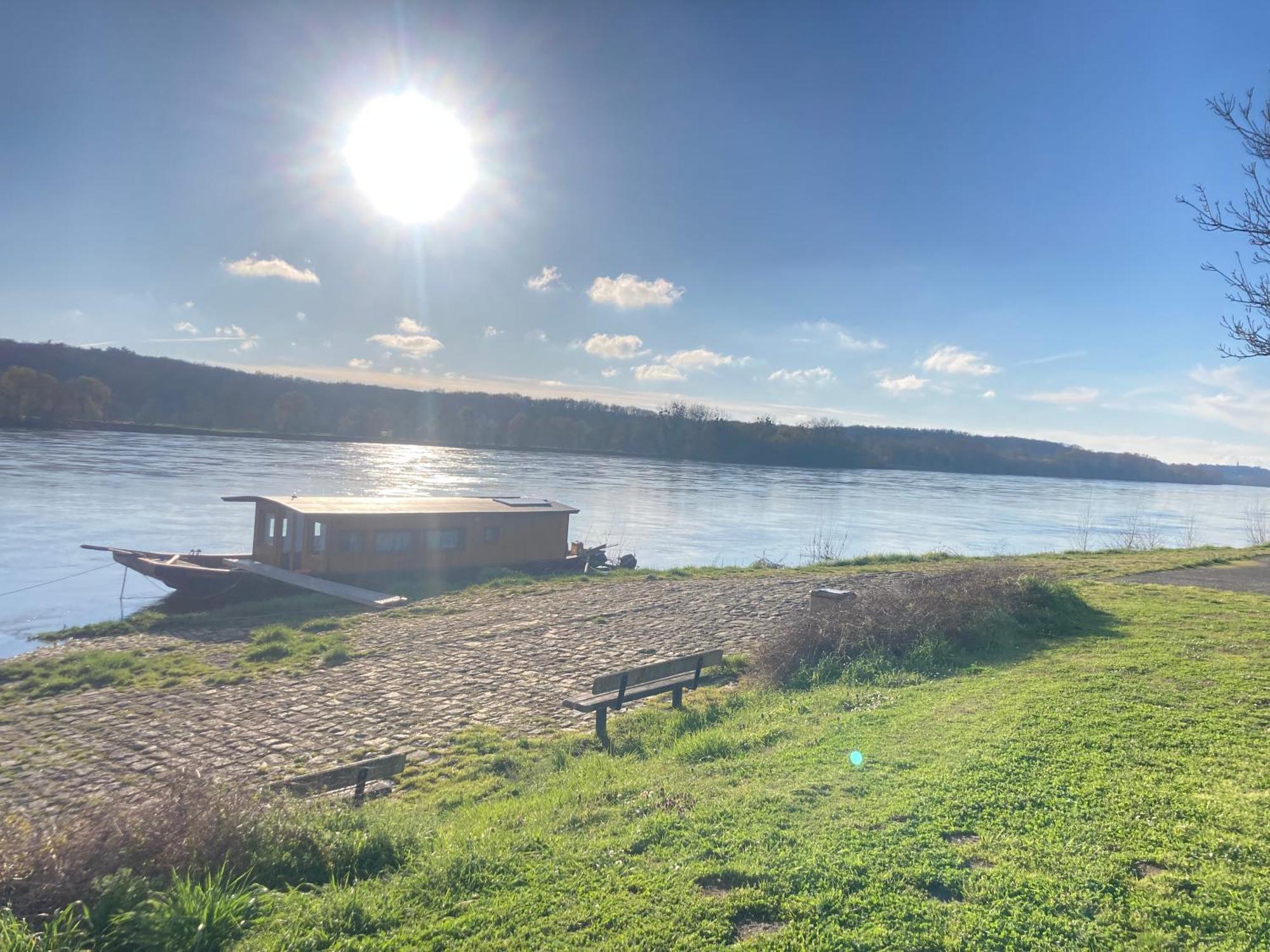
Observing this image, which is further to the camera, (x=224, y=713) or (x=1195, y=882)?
(x=224, y=713)

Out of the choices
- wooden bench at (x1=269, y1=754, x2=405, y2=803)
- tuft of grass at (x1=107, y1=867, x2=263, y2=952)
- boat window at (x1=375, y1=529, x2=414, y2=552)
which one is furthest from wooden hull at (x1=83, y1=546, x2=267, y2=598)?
tuft of grass at (x1=107, y1=867, x2=263, y2=952)

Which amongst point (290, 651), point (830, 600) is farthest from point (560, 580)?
point (830, 600)

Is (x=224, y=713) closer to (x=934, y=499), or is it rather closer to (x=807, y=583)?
(x=807, y=583)

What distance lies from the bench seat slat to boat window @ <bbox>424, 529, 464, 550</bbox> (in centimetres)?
1388

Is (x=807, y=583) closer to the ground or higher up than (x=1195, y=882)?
closer to the ground

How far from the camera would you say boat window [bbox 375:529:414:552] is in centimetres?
2117

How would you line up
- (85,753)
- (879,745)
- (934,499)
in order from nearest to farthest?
(879,745) → (85,753) → (934,499)

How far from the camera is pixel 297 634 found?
14.0 meters

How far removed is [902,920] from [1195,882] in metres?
1.41

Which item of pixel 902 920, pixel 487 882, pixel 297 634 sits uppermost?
pixel 902 920

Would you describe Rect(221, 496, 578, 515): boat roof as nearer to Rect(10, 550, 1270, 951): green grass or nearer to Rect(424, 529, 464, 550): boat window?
Rect(424, 529, 464, 550): boat window

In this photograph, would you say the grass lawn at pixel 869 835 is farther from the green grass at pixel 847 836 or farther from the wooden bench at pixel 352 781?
the wooden bench at pixel 352 781

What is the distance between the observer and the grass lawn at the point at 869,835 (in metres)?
3.47

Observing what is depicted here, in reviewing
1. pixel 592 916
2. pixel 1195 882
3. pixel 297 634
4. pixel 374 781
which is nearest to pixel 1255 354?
pixel 1195 882
